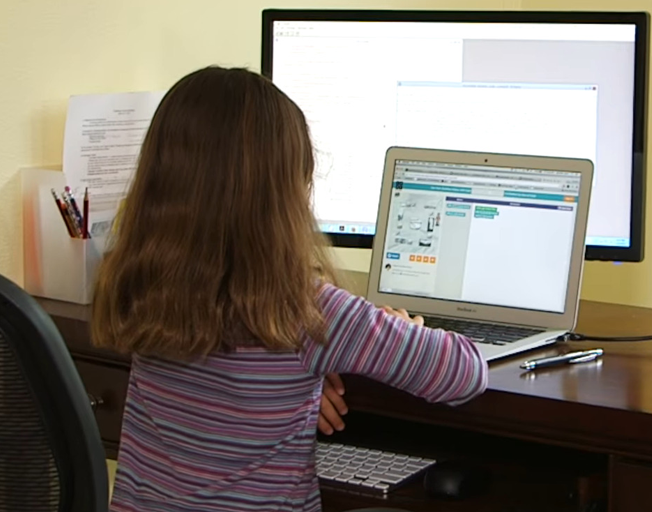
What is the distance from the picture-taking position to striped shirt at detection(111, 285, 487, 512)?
1.13 meters

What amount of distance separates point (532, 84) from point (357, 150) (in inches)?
10.7

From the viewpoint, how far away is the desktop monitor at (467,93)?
1.53 metres

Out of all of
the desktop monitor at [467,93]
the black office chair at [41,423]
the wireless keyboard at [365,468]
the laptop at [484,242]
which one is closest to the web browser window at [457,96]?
the desktop monitor at [467,93]

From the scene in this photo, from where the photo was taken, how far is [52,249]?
1.59 meters

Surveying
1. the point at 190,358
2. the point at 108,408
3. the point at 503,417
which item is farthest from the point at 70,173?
the point at 503,417

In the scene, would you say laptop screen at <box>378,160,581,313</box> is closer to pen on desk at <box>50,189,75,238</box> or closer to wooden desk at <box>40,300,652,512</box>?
wooden desk at <box>40,300,652,512</box>

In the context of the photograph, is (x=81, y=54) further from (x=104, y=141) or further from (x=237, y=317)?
(x=237, y=317)

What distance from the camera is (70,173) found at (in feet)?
5.27

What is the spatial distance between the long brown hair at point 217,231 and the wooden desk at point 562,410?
170 millimetres

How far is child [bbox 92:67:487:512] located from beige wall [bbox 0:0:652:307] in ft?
1.52

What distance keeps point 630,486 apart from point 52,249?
2.89 ft

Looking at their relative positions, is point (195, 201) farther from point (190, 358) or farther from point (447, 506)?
point (447, 506)

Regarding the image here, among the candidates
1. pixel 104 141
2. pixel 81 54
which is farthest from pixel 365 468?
pixel 81 54

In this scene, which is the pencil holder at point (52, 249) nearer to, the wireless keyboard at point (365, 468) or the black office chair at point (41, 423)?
Answer: the wireless keyboard at point (365, 468)
